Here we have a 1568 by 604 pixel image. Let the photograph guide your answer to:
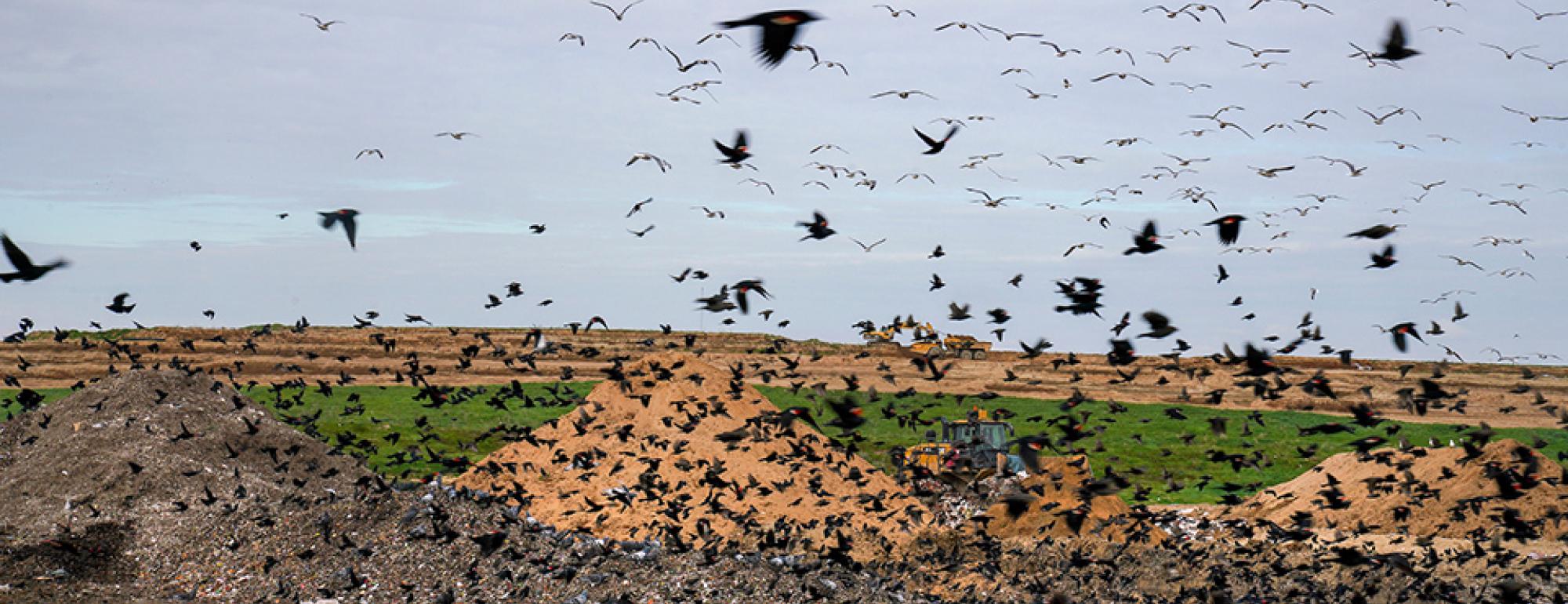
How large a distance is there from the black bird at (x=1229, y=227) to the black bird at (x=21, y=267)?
36.7 ft

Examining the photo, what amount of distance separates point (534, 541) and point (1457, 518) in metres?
16.9

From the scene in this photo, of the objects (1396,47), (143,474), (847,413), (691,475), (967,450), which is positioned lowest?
(143,474)

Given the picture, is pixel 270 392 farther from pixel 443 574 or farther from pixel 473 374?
pixel 443 574

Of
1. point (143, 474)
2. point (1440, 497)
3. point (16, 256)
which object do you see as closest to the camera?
point (16, 256)

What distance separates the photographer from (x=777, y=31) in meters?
7.30

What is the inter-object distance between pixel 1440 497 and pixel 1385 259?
33.8 feet

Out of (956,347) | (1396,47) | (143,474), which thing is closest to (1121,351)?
(1396,47)

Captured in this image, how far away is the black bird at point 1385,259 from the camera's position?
13781 millimetres

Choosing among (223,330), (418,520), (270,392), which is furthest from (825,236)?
(223,330)

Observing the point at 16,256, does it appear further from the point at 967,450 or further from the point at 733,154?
the point at 967,450

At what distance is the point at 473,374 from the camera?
4856 cm

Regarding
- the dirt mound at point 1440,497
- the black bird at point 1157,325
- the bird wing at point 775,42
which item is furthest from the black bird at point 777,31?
the dirt mound at point 1440,497

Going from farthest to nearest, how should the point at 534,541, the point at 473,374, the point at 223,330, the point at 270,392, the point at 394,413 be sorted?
the point at 223,330 < the point at 473,374 < the point at 270,392 < the point at 394,413 < the point at 534,541

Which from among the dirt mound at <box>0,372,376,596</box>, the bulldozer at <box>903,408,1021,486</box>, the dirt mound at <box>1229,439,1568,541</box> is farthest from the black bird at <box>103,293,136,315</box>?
the dirt mound at <box>1229,439,1568,541</box>
